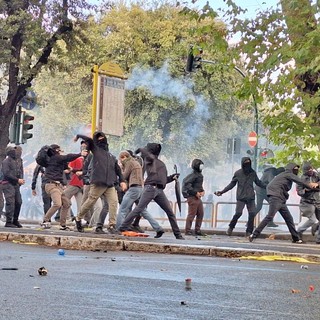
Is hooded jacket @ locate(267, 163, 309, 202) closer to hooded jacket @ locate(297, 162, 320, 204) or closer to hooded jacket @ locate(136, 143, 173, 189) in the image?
hooded jacket @ locate(297, 162, 320, 204)

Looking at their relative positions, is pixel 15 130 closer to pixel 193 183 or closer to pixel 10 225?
pixel 193 183

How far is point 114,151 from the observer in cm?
6275

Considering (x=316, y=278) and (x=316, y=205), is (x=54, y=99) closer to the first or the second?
(x=316, y=205)

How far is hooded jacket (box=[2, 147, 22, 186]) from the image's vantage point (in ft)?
71.7

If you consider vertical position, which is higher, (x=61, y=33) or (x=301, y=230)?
(x=61, y=33)

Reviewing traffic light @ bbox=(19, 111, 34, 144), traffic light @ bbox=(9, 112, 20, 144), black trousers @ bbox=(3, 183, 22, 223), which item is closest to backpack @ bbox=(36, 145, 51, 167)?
black trousers @ bbox=(3, 183, 22, 223)

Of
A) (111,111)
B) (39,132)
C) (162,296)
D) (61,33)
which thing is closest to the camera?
(162,296)

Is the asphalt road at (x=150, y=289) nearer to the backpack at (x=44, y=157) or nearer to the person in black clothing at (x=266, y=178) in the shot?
the backpack at (x=44, y=157)

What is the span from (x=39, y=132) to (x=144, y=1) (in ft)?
72.6

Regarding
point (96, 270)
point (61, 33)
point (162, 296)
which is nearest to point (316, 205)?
point (61, 33)

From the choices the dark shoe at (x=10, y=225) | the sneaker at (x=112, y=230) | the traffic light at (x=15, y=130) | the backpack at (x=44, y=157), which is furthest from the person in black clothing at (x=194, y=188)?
the traffic light at (x=15, y=130)

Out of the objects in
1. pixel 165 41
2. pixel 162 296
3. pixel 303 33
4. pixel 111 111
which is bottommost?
pixel 162 296

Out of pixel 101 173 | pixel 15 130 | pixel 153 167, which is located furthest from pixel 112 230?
pixel 15 130

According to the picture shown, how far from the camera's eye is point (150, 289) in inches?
368
